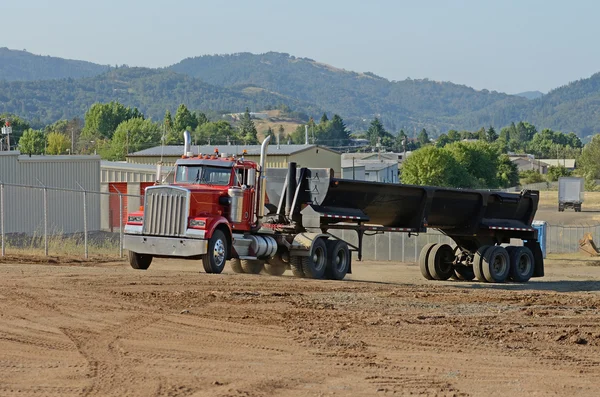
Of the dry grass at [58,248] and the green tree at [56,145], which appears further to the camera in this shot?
the green tree at [56,145]

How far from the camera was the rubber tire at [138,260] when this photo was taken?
23.7 metres

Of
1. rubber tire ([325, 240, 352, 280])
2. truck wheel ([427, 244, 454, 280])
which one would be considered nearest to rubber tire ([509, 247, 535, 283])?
truck wheel ([427, 244, 454, 280])

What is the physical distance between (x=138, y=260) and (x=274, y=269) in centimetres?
365

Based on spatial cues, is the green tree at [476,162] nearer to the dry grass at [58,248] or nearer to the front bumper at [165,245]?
the dry grass at [58,248]

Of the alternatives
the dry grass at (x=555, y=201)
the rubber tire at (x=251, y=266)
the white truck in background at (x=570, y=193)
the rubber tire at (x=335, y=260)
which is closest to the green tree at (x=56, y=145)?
the dry grass at (x=555, y=201)

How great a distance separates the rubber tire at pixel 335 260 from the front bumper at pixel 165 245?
3.77m

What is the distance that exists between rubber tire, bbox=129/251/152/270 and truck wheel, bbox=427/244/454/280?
870 cm

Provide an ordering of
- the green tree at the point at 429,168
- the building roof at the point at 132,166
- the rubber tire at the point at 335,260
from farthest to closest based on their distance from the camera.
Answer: the green tree at the point at 429,168, the building roof at the point at 132,166, the rubber tire at the point at 335,260

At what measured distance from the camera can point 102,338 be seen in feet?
41.4

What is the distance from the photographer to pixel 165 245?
22344 mm

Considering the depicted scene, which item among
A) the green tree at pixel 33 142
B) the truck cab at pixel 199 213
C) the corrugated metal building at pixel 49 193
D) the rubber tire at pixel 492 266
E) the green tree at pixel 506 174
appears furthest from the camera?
the green tree at pixel 33 142

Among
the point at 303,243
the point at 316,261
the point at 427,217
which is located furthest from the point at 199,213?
the point at 427,217

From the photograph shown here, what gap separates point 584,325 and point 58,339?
8.43 metres

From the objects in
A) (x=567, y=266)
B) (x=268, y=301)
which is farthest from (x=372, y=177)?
(x=268, y=301)
